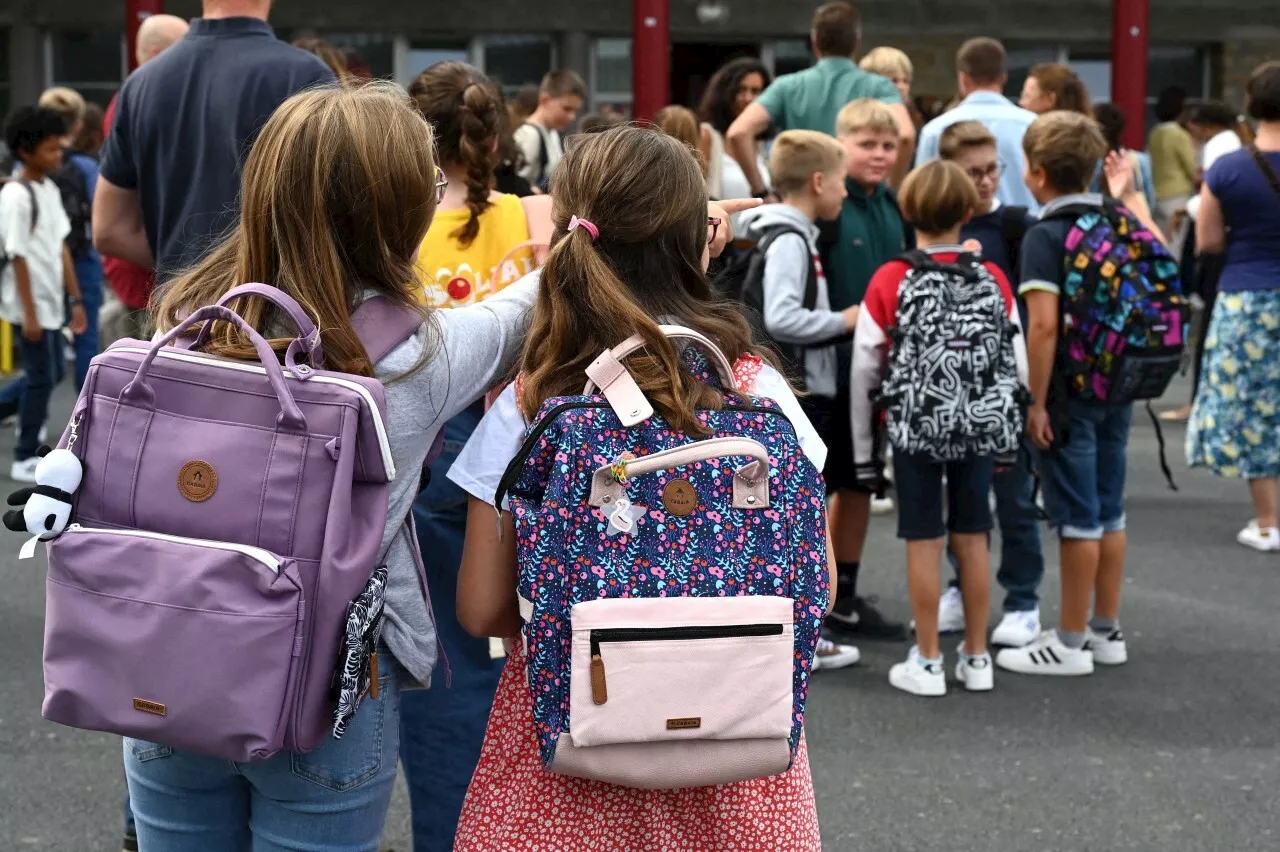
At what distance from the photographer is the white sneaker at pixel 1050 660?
17.2 ft

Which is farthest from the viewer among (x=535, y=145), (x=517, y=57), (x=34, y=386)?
(x=517, y=57)

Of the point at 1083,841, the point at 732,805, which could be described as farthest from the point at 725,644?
the point at 1083,841

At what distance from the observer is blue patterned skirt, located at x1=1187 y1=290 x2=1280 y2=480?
22.9ft

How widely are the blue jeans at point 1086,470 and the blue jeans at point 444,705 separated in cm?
251

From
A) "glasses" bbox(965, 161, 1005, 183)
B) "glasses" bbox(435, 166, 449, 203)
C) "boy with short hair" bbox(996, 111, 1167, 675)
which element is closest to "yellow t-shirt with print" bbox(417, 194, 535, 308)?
"glasses" bbox(435, 166, 449, 203)

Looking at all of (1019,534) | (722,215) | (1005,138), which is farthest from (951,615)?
(722,215)

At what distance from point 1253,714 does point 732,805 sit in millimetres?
3078

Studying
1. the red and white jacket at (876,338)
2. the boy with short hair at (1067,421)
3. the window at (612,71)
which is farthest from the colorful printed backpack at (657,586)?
the window at (612,71)

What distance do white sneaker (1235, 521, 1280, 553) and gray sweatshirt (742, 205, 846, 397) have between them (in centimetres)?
282

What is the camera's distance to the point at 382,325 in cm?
221

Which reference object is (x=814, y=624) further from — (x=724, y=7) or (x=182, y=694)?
(x=724, y=7)

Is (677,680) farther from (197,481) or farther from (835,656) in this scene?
(835,656)

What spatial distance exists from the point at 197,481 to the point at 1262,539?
19.3 feet

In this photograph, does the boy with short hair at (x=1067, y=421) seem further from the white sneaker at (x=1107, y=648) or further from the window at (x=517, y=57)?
the window at (x=517, y=57)
